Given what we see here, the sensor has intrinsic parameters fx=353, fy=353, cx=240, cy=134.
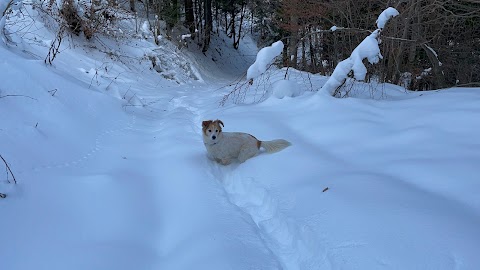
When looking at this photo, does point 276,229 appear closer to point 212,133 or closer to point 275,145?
point 275,145

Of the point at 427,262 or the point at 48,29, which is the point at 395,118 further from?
the point at 48,29

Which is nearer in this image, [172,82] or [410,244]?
[410,244]

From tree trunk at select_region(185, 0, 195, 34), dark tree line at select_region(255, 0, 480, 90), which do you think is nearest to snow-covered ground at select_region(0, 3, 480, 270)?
dark tree line at select_region(255, 0, 480, 90)

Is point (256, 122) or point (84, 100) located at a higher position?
point (84, 100)

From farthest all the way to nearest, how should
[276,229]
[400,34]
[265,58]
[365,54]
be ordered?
[400,34], [265,58], [365,54], [276,229]

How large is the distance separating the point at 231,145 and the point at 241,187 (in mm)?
814

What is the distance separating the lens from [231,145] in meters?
4.64

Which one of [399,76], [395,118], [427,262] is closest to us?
[427,262]

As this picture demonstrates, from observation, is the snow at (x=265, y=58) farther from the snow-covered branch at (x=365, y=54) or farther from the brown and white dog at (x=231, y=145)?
the brown and white dog at (x=231, y=145)

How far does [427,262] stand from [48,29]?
10968 mm

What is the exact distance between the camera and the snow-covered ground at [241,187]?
7.83 ft

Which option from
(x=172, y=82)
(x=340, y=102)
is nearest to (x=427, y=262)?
(x=340, y=102)

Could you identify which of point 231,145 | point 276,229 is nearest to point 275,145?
point 231,145

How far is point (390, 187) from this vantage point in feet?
9.65
